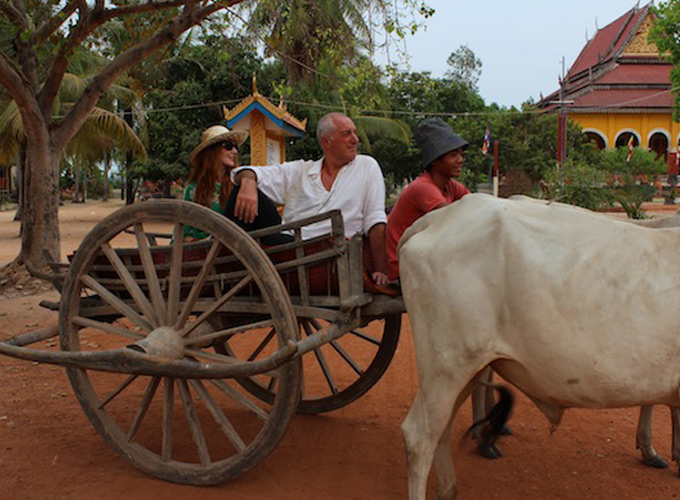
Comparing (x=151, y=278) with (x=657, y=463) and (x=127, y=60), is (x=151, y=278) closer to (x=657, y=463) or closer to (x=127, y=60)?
(x=657, y=463)

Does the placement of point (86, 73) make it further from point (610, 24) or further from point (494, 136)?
point (610, 24)

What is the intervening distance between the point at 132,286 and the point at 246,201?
726mm

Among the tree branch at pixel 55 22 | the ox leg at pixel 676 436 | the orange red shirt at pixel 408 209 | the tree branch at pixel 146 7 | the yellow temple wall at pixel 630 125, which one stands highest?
the yellow temple wall at pixel 630 125

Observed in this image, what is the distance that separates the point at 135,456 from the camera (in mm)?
3320

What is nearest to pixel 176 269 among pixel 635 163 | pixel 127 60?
pixel 127 60

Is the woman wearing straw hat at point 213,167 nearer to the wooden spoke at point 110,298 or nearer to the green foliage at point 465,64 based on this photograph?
the wooden spoke at point 110,298

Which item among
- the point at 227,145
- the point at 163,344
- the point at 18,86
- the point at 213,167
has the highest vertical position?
the point at 18,86

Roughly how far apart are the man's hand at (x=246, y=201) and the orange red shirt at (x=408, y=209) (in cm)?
69

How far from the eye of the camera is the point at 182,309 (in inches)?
127

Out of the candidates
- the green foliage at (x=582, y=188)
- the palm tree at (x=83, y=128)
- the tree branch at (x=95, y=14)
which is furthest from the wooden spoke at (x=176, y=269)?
the green foliage at (x=582, y=188)

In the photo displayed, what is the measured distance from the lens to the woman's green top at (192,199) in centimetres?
395

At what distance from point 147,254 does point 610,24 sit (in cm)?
4334

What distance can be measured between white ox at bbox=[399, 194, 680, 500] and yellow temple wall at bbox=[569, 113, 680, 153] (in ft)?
110

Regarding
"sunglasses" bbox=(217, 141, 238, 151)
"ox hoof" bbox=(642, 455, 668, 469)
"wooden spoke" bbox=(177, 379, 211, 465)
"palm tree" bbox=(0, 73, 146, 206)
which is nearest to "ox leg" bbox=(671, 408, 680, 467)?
"ox hoof" bbox=(642, 455, 668, 469)
